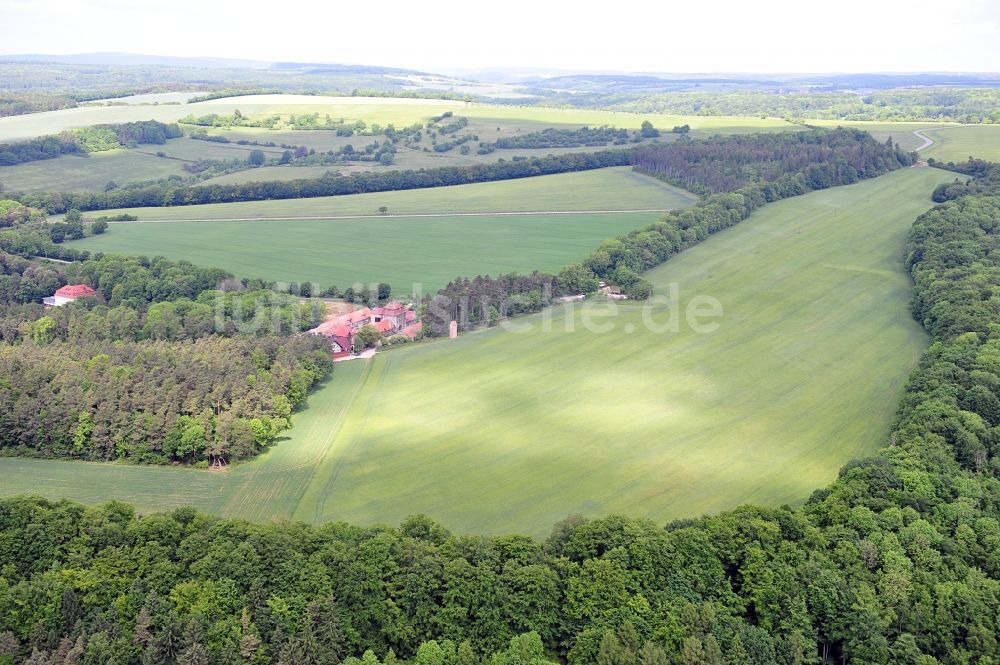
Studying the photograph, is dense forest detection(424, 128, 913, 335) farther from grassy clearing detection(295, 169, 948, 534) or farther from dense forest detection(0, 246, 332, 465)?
dense forest detection(0, 246, 332, 465)

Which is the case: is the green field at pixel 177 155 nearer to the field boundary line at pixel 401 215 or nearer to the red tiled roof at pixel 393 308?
the field boundary line at pixel 401 215

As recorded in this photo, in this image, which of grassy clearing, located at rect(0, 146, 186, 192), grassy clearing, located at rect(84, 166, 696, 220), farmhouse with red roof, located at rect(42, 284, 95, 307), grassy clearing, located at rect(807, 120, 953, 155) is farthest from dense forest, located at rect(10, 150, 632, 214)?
grassy clearing, located at rect(807, 120, 953, 155)

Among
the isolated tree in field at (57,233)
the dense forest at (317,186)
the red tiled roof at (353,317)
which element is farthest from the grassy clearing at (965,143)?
the isolated tree in field at (57,233)

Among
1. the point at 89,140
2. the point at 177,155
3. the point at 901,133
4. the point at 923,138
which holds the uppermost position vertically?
the point at 901,133

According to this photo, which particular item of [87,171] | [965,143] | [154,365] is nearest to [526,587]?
[154,365]

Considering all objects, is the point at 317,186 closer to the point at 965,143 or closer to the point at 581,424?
the point at 581,424

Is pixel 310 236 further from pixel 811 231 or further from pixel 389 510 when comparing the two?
pixel 389 510

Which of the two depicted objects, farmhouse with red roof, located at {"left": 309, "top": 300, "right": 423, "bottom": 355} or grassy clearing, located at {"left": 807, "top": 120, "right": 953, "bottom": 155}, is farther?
grassy clearing, located at {"left": 807, "top": 120, "right": 953, "bottom": 155}

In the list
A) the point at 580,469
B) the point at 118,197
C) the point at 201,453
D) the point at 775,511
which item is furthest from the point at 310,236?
the point at 775,511
